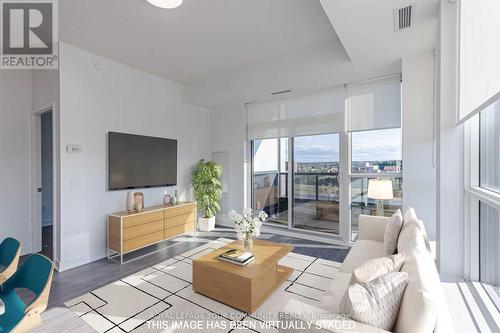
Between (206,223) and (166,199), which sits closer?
(166,199)

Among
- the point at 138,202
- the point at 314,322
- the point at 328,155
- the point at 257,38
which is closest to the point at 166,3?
the point at 257,38

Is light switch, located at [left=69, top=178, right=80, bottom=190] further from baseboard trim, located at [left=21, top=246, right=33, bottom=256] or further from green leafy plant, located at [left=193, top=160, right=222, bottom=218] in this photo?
green leafy plant, located at [left=193, top=160, right=222, bottom=218]

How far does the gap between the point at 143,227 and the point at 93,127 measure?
170 cm

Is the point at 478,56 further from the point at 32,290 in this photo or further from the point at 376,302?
the point at 32,290

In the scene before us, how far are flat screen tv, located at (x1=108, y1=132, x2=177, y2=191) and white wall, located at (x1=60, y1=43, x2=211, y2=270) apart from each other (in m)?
0.12

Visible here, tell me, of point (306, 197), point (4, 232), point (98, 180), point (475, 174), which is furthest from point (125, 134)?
point (475, 174)

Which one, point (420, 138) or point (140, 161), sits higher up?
point (420, 138)

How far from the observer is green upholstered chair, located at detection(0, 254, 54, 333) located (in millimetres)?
1390

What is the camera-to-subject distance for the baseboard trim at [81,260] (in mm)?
3276

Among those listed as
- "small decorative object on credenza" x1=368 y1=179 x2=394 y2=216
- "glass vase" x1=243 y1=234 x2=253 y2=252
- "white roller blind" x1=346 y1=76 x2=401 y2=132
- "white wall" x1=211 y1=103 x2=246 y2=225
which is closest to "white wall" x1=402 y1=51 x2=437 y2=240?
"small decorative object on credenza" x1=368 y1=179 x2=394 y2=216

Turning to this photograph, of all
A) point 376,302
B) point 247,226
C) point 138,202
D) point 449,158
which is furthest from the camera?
point 138,202

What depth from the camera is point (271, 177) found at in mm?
5238

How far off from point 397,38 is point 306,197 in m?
2.96

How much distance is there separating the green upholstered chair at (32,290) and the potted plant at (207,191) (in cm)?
353
